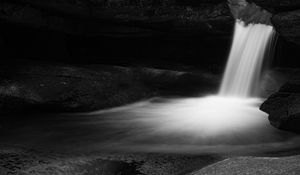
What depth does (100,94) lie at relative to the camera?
1315 centimetres

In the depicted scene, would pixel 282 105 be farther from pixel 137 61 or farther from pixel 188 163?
pixel 137 61

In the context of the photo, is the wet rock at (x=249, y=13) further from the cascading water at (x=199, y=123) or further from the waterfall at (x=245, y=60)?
the cascading water at (x=199, y=123)

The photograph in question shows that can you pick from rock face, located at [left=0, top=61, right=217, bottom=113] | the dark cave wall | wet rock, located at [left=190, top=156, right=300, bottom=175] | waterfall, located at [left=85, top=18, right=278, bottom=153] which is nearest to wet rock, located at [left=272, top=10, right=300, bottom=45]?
the dark cave wall

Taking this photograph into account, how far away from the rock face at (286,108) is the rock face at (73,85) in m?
5.25

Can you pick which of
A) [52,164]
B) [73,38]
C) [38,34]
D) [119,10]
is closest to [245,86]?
[119,10]

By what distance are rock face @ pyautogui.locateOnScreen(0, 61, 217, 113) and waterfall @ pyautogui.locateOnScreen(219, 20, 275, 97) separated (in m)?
2.02

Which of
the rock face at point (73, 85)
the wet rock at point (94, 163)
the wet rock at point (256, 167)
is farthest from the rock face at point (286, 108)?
the rock face at point (73, 85)

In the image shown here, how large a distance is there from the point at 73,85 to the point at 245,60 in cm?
759

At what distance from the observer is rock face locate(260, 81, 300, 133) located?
955 centimetres

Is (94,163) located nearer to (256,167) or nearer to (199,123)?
(256,167)

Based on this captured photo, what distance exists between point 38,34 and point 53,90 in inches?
138

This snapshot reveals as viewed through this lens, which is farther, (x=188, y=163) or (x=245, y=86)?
(x=245, y=86)

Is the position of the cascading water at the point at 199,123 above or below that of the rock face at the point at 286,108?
below

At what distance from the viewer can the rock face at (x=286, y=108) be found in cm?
955
